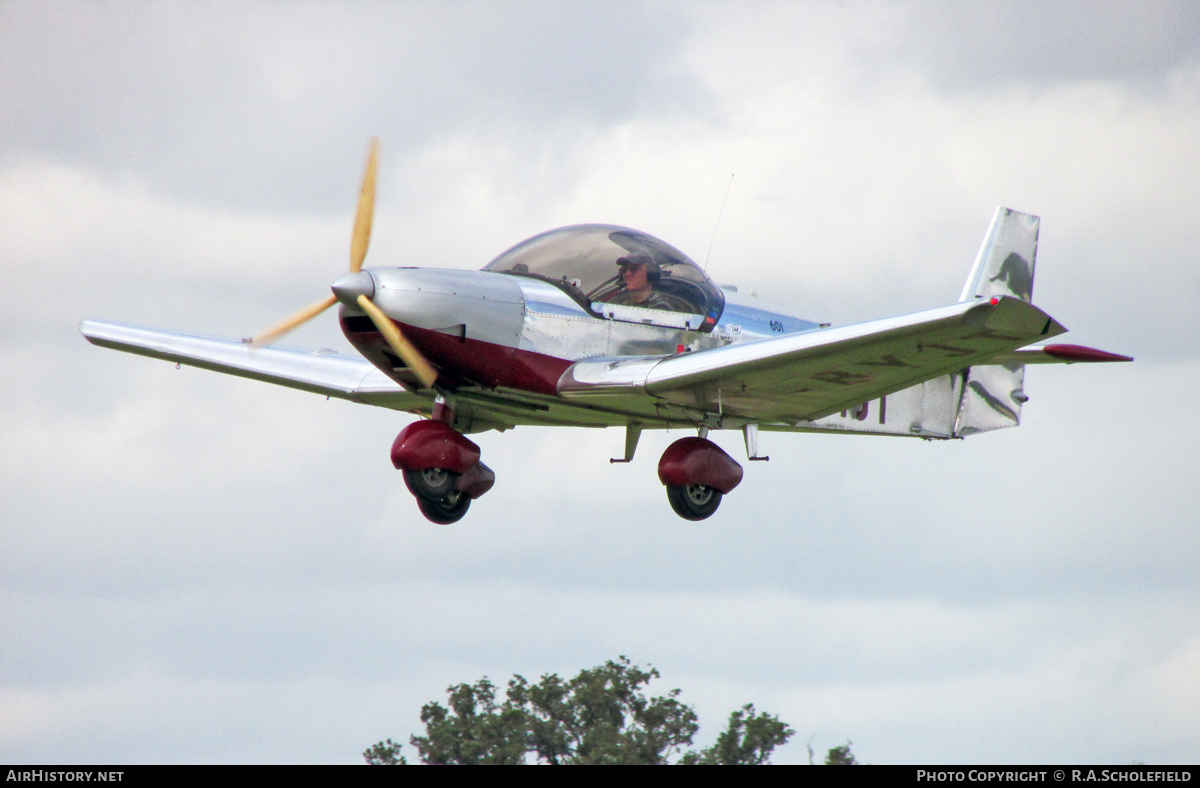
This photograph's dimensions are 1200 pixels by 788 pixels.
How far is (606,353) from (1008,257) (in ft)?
25.0

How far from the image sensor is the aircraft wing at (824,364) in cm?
1602

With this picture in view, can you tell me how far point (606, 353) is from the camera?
19219mm

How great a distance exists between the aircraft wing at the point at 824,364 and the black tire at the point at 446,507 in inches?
87.1

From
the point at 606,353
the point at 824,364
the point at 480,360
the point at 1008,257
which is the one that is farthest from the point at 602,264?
the point at 1008,257

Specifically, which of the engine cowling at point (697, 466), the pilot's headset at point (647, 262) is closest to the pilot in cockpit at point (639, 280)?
the pilot's headset at point (647, 262)

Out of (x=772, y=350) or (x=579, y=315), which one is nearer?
(x=772, y=350)

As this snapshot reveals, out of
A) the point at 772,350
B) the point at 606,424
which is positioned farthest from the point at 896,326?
the point at 606,424

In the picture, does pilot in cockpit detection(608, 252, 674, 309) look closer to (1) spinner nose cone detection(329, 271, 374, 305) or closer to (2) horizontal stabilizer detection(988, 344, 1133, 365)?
(1) spinner nose cone detection(329, 271, 374, 305)
